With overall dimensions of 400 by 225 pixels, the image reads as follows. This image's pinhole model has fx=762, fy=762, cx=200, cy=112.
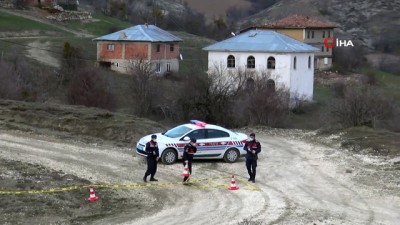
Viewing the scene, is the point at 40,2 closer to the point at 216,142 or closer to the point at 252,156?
the point at 216,142

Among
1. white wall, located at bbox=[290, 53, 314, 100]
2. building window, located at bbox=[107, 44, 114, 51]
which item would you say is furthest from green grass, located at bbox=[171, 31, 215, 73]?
white wall, located at bbox=[290, 53, 314, 100]

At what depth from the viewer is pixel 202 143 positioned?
2722cm

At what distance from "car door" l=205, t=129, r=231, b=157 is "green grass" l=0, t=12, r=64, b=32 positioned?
5640 cm

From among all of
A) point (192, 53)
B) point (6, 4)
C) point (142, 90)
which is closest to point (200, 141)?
point (142, 90)

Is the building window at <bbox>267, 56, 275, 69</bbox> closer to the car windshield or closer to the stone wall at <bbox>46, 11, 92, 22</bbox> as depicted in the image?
the stone wall at <bbox>46, 11, 92, 22</bbox>

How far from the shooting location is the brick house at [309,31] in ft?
325

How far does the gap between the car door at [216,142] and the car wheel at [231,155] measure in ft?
0.69

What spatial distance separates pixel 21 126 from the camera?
32.5 metres

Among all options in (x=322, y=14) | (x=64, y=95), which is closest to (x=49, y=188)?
(x=64, y=95)

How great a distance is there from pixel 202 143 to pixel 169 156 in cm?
137

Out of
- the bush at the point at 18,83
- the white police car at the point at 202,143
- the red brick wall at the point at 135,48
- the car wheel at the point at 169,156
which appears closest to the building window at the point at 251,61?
the red brick wall at the point at 135,48

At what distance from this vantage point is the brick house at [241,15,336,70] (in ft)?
325

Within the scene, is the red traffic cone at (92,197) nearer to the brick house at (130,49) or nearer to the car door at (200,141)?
the car door at (200,141)

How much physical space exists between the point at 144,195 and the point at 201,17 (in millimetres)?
113816
